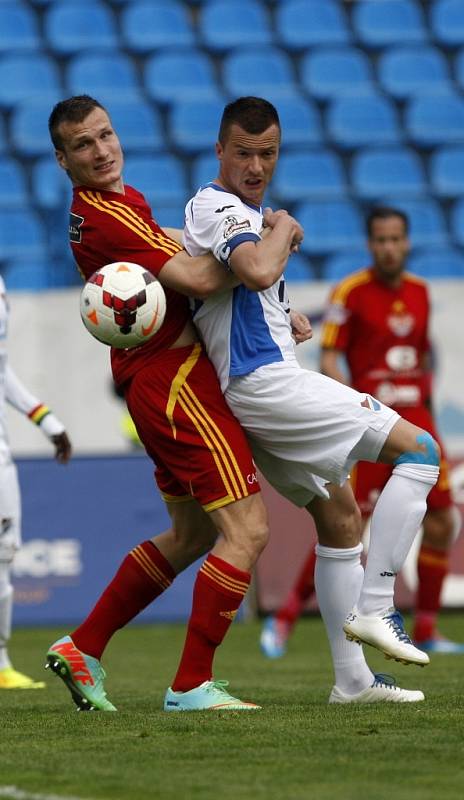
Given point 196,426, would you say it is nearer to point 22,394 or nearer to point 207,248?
point 207,248

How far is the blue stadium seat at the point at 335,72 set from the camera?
16922 mm

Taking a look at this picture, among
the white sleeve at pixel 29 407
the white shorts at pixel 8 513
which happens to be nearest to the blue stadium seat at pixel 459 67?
the white sleeve at pixel 29 407

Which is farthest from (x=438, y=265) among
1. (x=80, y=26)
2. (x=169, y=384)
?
(x=169, y=384)

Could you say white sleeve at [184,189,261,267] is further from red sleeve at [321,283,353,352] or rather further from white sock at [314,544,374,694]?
red sleeve at [321,283,353,352]

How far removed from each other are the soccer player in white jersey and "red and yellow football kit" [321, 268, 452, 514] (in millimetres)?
3493

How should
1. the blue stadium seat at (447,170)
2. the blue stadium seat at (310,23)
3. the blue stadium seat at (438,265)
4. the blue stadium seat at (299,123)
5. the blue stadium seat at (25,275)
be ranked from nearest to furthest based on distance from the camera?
the blue stadium seat at (25,275) → the blue stadium seat at (438,265) → the blue stadium seat at (447,170) → the blue stadium seat at (299,123) → the blue stadium seat at (310,23)

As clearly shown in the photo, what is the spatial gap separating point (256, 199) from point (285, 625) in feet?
13.4

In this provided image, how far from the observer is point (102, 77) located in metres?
16.6

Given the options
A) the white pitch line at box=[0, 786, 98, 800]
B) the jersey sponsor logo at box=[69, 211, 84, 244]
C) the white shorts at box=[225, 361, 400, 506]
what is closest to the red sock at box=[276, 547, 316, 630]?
the white shorts at box=[225, 361, 400, 506]

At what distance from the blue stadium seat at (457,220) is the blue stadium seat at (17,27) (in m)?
5.47

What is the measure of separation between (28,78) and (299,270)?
4618 mm

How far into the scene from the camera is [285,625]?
8469 mm

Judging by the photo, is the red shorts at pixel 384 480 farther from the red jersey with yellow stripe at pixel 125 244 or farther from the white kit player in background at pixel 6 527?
the red jersey with yellow stripe at pixel 125 244

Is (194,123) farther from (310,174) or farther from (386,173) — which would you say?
(386,173)
